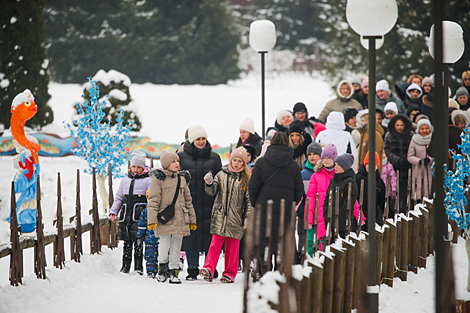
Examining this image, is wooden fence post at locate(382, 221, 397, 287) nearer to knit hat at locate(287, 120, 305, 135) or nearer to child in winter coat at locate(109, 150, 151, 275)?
knit hat at locate(287, 120, 305, 135)

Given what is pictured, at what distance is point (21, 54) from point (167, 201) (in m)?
11.3

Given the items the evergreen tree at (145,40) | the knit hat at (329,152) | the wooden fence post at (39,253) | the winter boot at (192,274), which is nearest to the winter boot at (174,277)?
the winter boot at (192,274)

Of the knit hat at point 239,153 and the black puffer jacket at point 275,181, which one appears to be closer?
the black puffer jacket at point 275,181

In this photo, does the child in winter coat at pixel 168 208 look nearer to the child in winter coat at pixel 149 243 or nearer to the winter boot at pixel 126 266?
the child in winter coat at pixel 149 243

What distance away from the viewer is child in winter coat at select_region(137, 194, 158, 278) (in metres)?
6.41

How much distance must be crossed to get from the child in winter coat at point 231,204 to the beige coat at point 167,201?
10.7 inches

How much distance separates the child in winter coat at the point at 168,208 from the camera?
19.9 feet

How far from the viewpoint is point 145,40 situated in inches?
1046

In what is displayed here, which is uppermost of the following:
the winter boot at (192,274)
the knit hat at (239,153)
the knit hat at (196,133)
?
the knit hat at (196,133)

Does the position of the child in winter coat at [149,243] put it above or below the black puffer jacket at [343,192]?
below

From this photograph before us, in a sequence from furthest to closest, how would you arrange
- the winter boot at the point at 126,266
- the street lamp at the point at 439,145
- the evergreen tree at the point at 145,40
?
the evergreen tree at the point at 145,40, the winter boot at the point at 126,266, the street lamp at the point at 439,145

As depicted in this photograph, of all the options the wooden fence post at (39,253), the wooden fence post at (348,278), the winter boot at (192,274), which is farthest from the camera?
the winter boot at (192,274)

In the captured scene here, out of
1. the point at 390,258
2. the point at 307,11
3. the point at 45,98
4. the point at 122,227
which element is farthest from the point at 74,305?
the point at 307,11

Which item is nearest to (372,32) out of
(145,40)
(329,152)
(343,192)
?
(329,152)
